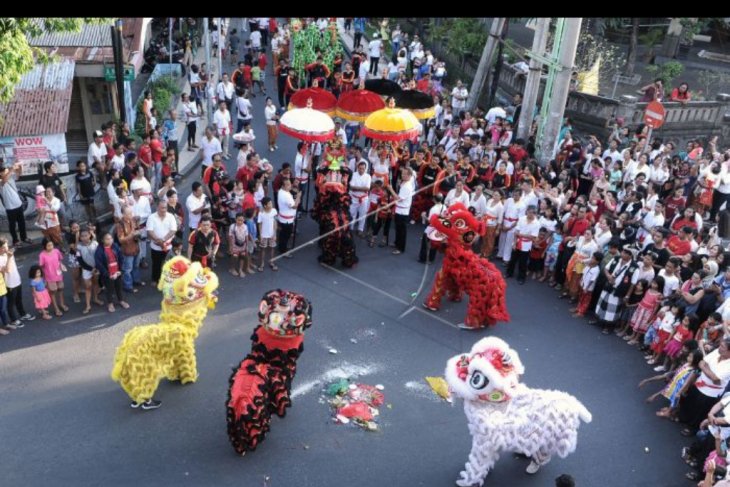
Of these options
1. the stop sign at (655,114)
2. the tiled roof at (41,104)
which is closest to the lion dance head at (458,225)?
the stop sign at (655,114)

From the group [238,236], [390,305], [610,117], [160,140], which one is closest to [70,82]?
[160,140]

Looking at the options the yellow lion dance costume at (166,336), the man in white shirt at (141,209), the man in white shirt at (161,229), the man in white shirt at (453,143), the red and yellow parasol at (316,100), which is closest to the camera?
the yellow lion dance costume at (166,336)

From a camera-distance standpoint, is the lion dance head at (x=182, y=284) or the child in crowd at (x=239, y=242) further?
the child in crowd at (x=239, y=242)

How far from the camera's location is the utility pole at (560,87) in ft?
43.4

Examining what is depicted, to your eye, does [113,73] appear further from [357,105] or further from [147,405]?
[147,405]

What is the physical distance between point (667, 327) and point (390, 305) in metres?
3.63

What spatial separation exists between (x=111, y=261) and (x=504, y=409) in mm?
5318

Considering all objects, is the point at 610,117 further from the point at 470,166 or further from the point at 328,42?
the point at 328,42

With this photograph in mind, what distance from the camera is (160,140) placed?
12.1m

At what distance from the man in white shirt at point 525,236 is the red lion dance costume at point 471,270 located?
1.31 m

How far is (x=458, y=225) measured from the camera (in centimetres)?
922

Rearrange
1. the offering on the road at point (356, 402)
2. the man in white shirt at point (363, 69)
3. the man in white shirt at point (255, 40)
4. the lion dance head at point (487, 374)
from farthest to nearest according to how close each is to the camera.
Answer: the man in white shirt at point (255, 40)
the man in white shirt at point (363, 69)
the offering on the road at point (356, 402)
the lion dance head at point (487, 374)

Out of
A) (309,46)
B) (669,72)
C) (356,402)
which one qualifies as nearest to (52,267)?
(356,402)

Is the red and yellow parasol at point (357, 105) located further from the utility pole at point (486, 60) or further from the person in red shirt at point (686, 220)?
the person in red shirt at point (686, 220)
